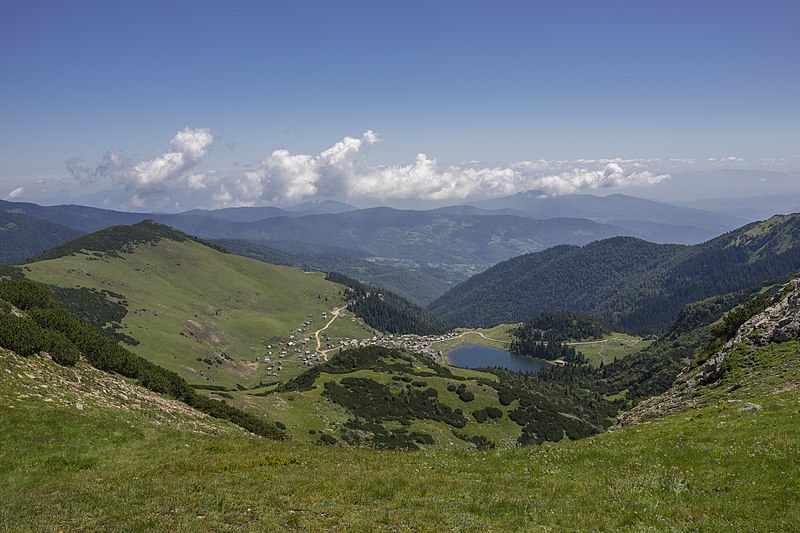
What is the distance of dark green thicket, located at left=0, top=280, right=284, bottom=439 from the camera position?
38.0 meters

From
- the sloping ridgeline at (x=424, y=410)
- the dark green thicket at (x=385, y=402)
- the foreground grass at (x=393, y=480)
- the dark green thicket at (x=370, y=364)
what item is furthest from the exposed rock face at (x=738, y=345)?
the dark green thicket at (x=370, y=364)

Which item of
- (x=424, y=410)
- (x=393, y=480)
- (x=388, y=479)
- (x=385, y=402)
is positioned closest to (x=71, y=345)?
(x=388, y=479)

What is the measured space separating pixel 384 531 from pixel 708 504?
13091mm

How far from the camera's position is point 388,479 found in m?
23.5

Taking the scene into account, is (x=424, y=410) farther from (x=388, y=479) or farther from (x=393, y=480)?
(x=393, y=480)

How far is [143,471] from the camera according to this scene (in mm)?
24344

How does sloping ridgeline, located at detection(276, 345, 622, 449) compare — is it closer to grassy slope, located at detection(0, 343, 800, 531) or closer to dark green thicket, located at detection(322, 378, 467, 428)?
dark green thicket, located at detection(322, 378, 467, 428)

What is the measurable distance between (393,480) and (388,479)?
0.36 meters

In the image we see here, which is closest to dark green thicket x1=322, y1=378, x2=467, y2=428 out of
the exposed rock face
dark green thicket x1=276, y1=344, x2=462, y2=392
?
dark green thicket x1=276, y1=344, x2=462, y2=392

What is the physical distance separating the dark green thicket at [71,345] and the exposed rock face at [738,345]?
41.6 metres

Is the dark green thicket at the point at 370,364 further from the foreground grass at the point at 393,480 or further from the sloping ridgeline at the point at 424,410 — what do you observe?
the foreground grass at the point at 393,480

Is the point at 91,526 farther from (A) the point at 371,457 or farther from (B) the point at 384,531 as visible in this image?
(A) the point at 371,457

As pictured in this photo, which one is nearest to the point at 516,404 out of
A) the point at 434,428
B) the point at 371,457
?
the point at 434,428

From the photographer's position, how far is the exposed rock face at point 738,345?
4425 cm
